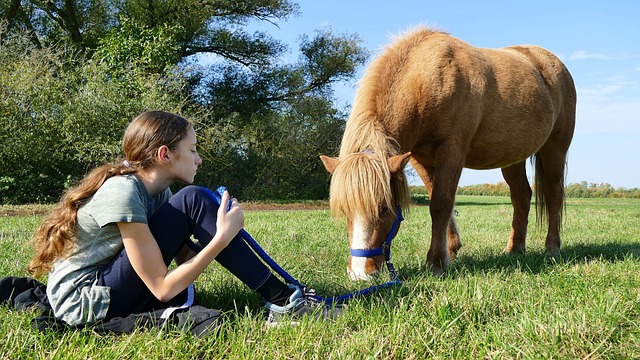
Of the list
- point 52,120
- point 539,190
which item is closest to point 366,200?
point 539,190

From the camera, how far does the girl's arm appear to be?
2.37 m

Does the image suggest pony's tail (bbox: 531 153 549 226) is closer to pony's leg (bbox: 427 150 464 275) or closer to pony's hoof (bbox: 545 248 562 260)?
pony's hoof (bbox: 545 248 562 260)

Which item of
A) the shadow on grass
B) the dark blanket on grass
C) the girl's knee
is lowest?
the dark blanket on grass

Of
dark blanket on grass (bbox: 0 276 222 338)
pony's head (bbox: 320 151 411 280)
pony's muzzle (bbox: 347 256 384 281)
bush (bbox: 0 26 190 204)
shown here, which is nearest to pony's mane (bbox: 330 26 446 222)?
pony's head (bbox: 320 151 411 280)

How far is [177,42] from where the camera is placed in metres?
22.0

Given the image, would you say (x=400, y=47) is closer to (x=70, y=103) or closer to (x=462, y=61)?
(x=462, y=61)

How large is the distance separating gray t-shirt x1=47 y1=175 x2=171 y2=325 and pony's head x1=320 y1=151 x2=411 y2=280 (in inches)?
58.9

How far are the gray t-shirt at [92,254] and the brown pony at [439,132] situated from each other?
5.22 ft

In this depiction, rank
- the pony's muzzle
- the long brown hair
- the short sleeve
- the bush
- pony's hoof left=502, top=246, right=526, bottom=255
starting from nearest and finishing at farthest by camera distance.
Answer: the short sleeve → the long brown hair → the pony's muzzle → pony's hoof left=502, top=246, right=526, bottom=255 → the bush

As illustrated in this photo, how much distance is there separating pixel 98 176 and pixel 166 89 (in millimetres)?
16390

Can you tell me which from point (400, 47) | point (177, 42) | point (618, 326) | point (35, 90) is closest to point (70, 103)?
point (35, 90)

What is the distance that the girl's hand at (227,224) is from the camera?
8.04 ft

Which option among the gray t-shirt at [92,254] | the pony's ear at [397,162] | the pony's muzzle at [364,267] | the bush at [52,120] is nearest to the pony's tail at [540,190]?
the pony's ear at [397,162]

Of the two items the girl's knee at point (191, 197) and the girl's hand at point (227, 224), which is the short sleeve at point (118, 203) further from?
the girl's hand at point (227, 224)
